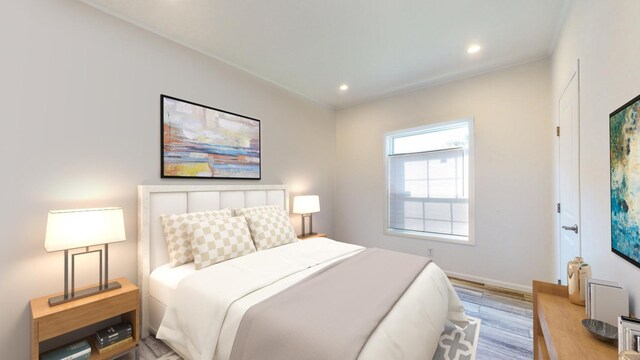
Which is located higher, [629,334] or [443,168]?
[443,168]

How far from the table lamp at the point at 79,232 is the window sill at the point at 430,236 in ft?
10.8

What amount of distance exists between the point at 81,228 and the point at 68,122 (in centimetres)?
84

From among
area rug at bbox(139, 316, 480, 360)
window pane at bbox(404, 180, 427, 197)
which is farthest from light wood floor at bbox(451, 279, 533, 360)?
window pane at bbox(404, 180, 427, 197)

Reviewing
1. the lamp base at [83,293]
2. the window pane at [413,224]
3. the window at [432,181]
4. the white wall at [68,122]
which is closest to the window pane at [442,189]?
the window at [432,181]

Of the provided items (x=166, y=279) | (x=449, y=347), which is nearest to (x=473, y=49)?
(x=449, y=347)

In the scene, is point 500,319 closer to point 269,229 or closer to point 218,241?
point 269,229

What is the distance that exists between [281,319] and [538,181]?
3149mm

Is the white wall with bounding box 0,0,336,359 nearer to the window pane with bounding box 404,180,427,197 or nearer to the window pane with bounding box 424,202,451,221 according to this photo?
the window pane with bounding box 404,180,427,197

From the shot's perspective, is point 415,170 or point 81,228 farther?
point 415,170

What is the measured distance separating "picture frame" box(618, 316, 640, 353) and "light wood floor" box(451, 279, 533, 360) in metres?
1.25

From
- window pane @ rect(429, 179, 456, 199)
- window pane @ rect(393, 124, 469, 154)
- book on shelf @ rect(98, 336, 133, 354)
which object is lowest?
book on shelf @ rect(98, 336, 133, 354)

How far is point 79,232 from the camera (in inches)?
63.6

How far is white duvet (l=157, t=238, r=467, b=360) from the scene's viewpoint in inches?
50.5

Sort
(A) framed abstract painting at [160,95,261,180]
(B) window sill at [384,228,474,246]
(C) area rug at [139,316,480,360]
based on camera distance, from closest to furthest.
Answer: (C) area rug at [139,316,480,360], (A) framed abstract painting at [160,95,261,180], (B) window sill at [384,228,474,246]
